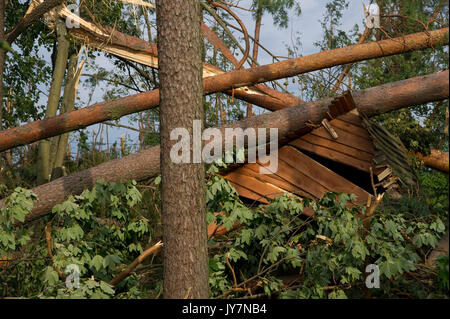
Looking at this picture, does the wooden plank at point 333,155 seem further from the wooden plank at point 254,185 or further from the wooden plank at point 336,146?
the wooden plank at point 254,185

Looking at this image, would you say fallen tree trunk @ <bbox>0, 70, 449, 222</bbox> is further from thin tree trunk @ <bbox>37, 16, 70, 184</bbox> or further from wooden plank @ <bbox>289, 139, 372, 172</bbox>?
thin tree trunk @ <bbox>37, 16, 70, 184</bbox>

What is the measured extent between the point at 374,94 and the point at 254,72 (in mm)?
1765

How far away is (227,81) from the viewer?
7422 mm

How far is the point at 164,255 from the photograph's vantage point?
3811mm

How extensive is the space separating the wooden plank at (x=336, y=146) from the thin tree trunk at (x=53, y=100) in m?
5.56

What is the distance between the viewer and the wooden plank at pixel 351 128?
21.6 feet

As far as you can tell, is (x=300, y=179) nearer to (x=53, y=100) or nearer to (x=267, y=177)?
(x=267, y=177)

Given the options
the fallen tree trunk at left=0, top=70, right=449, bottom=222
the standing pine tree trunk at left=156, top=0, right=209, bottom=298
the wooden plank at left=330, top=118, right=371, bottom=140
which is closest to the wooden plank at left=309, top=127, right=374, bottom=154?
the wooden plank at left=330, top=118, right=371, bottom=140

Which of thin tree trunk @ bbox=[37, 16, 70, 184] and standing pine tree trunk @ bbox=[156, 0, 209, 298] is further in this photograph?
thin tree trunk @ bbox=[37, 16, 70, 184]

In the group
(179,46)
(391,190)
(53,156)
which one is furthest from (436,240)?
(53,156)

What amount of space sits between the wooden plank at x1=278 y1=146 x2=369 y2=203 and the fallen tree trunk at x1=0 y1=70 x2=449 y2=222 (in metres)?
0.28

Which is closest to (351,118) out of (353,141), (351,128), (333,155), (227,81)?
(351,128)

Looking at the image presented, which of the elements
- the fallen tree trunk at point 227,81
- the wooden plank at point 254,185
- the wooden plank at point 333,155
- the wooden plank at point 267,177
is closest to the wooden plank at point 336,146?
the wooden plank at point 333,155

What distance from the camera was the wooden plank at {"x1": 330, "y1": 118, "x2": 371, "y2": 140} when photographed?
659cm
